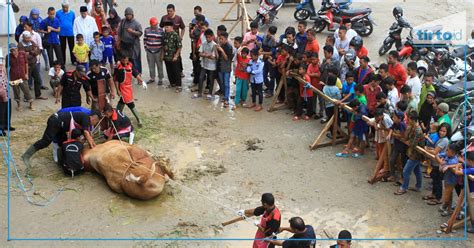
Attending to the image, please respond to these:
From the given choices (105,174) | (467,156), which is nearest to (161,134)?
(105,174)

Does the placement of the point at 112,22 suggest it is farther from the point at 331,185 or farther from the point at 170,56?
the point at 331,185

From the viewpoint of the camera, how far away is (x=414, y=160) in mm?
Answer: 8750

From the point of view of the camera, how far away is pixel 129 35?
12484mm

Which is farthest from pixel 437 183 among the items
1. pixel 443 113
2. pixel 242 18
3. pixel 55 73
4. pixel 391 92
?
pixel 242 18

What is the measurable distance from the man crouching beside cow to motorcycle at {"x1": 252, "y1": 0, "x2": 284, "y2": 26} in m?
7.38

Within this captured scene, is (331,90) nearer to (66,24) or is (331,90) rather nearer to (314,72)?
(314,72)

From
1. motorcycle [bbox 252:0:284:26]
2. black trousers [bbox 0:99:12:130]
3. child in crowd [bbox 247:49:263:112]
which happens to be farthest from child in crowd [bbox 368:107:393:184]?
motorcycle [bbox 252:0:284:26]

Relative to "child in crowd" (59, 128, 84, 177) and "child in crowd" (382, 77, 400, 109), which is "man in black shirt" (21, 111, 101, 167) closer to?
"child in crowd" (59, 128, 84, 177)

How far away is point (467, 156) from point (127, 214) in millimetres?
4328

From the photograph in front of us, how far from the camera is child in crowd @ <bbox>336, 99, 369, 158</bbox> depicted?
9828 mm

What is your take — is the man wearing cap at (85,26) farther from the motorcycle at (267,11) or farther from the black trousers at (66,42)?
the motorcycle at (267,11)

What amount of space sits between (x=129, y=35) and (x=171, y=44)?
87cm

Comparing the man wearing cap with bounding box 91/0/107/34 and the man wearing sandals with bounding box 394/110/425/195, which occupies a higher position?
the man wearing cap with bounding box 91/0/107/34

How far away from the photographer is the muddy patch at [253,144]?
10328 mm
